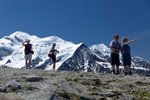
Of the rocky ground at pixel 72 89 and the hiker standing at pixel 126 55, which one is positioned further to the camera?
the hiker standing at pixel 126 55

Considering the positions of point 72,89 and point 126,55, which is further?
point 126,55

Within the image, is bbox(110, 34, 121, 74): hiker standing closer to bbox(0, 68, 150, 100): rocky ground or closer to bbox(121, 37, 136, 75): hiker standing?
bbox(121, 37, 136, 75): hiker standing

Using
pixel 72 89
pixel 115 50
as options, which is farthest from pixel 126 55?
pixel 72 89

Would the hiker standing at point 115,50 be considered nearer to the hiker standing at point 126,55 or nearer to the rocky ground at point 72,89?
the hiker standing at point 126,55

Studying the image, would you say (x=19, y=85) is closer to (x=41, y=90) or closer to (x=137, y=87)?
(x=41, y=90)

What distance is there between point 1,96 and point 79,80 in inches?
271

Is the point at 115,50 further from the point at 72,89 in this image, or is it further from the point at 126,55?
the point at 72,89

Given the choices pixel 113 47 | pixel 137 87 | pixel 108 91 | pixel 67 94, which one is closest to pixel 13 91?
pixel 67 94

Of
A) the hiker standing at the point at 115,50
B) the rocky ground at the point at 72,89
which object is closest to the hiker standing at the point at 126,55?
the hiker standing at the point at 115,50

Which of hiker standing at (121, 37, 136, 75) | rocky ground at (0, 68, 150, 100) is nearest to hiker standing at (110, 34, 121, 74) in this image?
hiker standing at (121, 37, 136, 75)

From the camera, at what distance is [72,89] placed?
1653 cm

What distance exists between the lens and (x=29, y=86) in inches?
670

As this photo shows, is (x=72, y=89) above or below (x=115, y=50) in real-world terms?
below

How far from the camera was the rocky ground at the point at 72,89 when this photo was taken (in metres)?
15.4
